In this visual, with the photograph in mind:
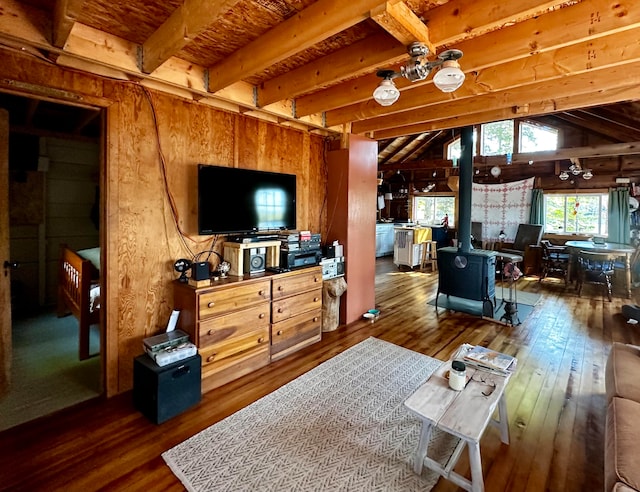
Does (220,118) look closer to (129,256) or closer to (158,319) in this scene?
(129,256)

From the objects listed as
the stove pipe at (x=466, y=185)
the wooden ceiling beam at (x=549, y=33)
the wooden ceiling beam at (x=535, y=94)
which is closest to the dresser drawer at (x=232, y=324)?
the wooden ceiling beam at (x=549, y=33)

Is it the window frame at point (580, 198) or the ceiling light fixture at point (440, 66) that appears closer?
the ceiling light fixture at point (440, 66)

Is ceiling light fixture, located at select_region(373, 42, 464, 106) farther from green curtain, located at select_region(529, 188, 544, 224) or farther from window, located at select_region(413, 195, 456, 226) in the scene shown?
window, located at select_region(413, 195, 456, 226)

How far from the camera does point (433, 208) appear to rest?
9.64 meters

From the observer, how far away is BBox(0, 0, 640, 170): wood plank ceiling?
1.67m

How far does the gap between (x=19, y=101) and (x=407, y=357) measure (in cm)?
512

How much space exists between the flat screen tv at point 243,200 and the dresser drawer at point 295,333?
0.93 meters

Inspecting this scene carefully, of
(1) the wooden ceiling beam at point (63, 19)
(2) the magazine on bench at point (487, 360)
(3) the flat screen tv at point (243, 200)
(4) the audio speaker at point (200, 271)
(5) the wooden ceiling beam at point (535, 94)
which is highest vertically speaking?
(5) the wooden ceiling beam at point (535, 94)

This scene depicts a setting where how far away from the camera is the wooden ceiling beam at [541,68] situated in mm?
2045

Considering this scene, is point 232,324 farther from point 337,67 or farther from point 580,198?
point 580,198

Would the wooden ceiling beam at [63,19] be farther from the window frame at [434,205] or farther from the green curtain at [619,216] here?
the window frame at [434,205]

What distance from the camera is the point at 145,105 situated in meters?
2.43

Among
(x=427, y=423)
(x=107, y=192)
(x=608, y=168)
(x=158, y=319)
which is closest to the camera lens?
(x=427, y=423)

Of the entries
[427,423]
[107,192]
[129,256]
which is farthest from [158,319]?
[427,423]
